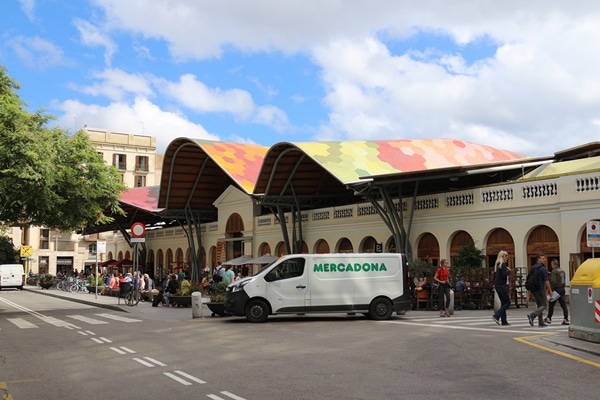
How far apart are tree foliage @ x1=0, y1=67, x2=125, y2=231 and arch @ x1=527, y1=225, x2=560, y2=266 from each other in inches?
653

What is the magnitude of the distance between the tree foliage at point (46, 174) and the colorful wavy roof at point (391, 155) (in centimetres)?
1226

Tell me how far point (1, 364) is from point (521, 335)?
35.5ft

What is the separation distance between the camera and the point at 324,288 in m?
20.3

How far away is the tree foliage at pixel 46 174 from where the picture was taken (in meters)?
22.6

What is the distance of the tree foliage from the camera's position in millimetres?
22625

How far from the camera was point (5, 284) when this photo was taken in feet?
189

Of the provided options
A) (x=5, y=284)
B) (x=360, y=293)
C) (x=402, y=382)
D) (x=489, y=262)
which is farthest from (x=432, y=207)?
(x=5, y=284)

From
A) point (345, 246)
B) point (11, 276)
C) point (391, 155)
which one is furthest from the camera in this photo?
point (11, 276)

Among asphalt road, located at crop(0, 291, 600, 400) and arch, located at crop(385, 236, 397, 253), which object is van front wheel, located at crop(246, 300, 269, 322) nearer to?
asphalt road, located at crop(0, 291, 600, 400)

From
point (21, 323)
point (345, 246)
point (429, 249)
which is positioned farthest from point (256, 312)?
point (345, 246)

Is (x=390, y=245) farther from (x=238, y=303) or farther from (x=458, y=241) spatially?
(x=238, y=303)

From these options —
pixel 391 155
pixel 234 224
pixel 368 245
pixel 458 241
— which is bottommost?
pixel 458 241

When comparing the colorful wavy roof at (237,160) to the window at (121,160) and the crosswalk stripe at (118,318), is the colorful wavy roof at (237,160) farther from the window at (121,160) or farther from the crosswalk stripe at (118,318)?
the window at (121,160)

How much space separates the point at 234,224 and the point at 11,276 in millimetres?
20887
